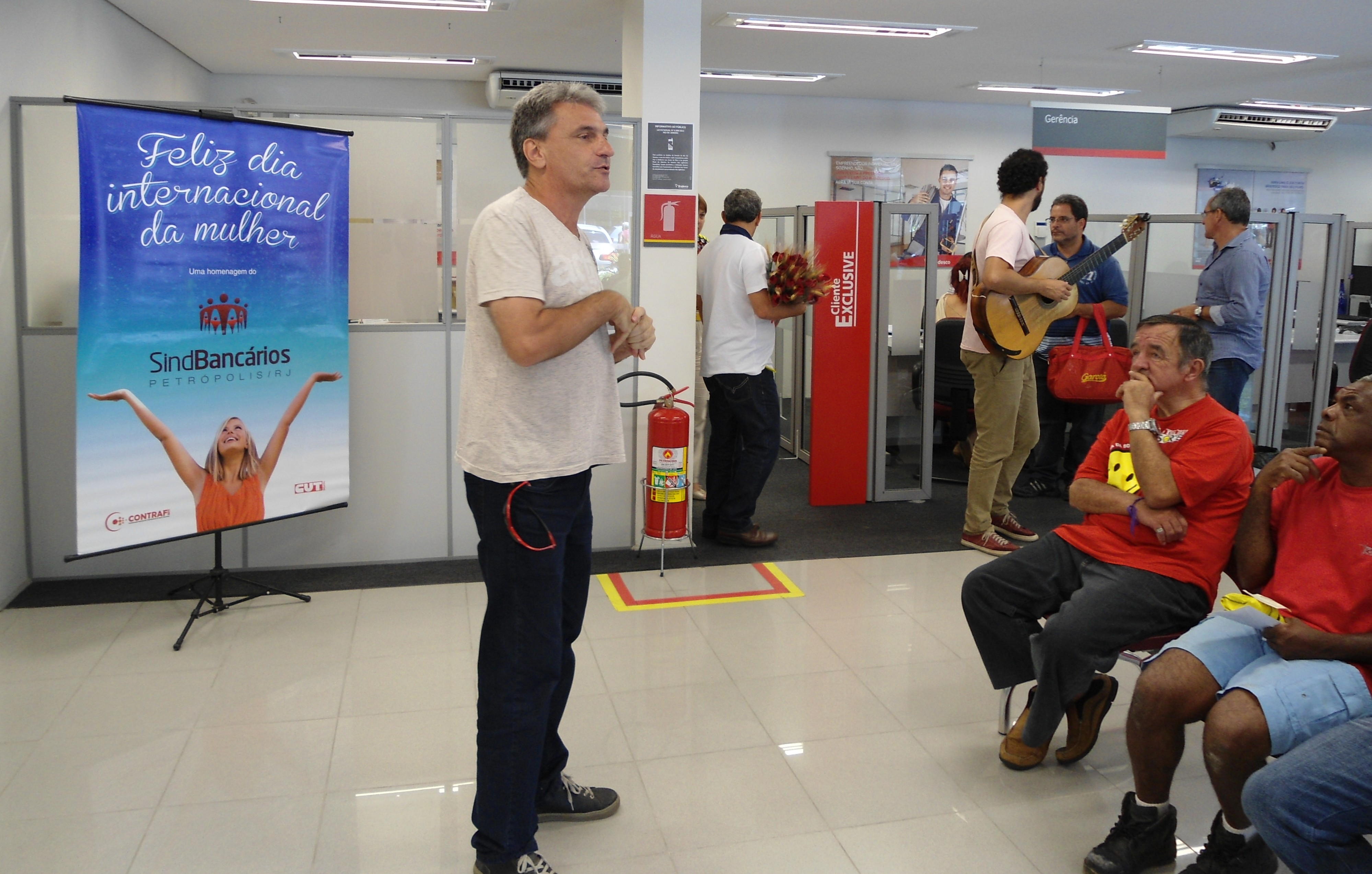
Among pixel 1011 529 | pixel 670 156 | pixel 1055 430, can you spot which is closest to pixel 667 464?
pixel 670 156

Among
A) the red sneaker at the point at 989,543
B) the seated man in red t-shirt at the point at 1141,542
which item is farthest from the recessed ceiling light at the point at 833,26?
the seated man in red t-shirt at the point at 1141,542

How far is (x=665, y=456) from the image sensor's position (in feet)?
14.9

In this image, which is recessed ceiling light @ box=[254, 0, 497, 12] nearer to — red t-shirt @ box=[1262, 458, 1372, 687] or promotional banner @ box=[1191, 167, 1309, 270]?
red t-shirt @ box=[1262, 458, 1372, 687]

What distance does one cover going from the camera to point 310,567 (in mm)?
4586

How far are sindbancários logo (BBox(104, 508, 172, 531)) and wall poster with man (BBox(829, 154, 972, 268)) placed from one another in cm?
739

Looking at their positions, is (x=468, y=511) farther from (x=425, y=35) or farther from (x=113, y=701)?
(x=425, y=35)

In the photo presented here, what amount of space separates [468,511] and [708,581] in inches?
45.7

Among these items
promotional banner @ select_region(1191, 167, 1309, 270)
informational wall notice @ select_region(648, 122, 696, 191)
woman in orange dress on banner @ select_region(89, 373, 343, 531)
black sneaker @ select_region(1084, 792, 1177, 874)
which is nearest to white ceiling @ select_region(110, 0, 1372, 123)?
informational wall notice @ select_region(648, 122, 696, 191)

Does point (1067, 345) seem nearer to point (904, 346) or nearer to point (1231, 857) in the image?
point (904, 346)

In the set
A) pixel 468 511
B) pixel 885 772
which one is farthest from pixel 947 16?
pixel 885 772

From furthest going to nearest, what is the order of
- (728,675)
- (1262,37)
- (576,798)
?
(1262,37), (728,675), (576,798)

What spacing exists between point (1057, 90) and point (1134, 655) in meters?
7.52

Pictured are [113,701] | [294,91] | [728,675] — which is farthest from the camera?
[294,91]

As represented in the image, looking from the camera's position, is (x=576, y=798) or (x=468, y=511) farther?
(x=468, y=511)
